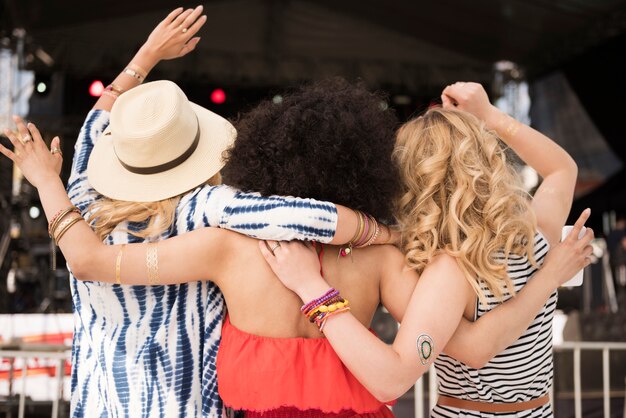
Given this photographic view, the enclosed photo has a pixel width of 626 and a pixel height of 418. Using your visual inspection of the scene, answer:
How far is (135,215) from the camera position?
147cm

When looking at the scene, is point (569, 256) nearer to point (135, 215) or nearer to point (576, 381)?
point (135, 215)

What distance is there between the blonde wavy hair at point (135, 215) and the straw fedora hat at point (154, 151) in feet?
0.07

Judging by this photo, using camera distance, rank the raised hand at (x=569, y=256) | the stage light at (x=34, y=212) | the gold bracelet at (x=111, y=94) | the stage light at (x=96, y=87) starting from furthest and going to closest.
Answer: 1. the stage light at (x=96, y=87)
2. the stage light at (x=34, y=212)
3. the gold bracelet at (x=111, y=94)
4. the raised hand at (x=569, y=256)

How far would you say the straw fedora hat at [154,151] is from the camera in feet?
4.84

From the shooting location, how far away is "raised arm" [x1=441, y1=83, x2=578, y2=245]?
5.71 ft

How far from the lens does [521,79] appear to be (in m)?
12.4

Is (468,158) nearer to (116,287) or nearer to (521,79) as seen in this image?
(116,287)

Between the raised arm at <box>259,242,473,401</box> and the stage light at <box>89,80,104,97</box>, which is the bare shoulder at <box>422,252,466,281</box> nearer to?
the raised arm at <box>259,242,473,401</box>

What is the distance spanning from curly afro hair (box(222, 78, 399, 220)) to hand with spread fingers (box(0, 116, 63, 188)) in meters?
0.41

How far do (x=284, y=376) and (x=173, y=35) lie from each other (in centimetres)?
93

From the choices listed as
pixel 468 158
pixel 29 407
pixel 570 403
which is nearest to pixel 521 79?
pixel 570 403

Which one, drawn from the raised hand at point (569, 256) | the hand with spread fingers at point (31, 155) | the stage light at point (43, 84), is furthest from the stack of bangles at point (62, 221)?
the stage light at point (43, 84)

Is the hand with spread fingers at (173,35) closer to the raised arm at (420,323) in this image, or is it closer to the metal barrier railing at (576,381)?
the raised arm at (420,323)

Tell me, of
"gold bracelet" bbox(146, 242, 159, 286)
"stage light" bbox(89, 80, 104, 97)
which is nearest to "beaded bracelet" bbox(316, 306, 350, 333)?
"gold bracelet" bbox(146, 242, 159, 286)
